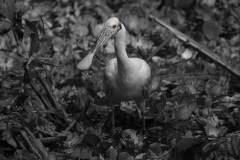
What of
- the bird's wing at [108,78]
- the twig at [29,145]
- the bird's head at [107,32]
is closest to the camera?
the twig at [29,145]

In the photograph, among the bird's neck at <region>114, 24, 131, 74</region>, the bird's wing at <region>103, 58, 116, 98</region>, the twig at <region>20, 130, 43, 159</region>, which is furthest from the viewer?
the bird's wing at <region>103, 58, 116, 98</region>

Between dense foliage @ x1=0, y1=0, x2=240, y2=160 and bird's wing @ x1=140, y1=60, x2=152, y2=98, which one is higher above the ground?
bird's wing @ x1=140, y1=60, x2=152, y2=98

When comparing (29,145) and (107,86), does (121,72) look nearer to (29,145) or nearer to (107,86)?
(107,86)

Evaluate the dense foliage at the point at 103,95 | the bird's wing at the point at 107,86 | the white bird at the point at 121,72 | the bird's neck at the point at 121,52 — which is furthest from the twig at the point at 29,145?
the bird's neck at the point at 121,52

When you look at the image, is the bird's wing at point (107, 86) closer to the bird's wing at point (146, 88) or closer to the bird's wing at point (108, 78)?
the bird's wing at point (108, 78)

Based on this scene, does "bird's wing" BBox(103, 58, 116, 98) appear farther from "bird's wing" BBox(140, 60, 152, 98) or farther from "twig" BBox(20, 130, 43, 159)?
"twig" BBox(20, 130, 43, 159)

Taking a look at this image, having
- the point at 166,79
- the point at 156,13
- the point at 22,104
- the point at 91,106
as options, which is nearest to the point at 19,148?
the point at 22,104

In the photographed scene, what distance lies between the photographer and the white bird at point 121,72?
427 cm

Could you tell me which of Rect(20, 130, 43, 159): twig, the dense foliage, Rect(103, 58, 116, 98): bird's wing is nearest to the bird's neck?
Rect(103, 58, 116, 98): bird's wing

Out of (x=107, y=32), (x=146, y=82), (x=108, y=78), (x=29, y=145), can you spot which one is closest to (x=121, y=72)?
(x=108, y=78)

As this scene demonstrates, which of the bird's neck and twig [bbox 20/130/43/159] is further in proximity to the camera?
the bird's neck

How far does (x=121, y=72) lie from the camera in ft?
14.5

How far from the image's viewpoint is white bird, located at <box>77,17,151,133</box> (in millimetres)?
4270

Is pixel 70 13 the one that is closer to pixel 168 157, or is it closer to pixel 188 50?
pixel 188 50
